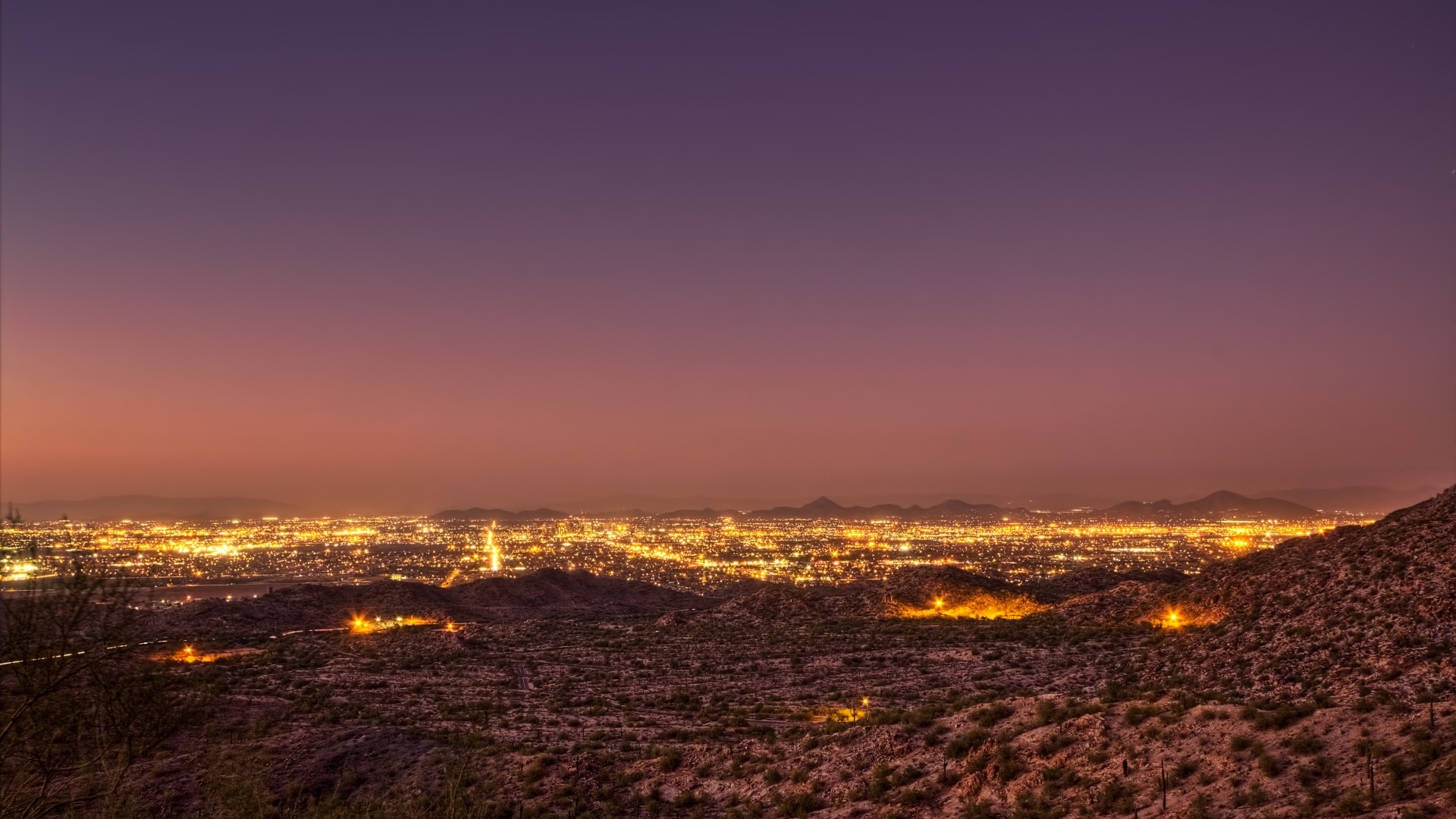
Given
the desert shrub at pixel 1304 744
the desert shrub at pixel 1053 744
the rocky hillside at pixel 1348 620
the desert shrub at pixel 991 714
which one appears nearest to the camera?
the desert shrub at pixel 1304 744

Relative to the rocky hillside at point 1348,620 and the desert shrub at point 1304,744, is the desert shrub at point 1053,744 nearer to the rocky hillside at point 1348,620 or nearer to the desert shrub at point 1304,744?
the desert shrub at point 1304,744

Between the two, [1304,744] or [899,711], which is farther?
[899,711]

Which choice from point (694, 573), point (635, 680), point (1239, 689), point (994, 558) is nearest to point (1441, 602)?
point (1239, 689)

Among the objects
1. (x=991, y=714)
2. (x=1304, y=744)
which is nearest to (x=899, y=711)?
(x=991, y=714)

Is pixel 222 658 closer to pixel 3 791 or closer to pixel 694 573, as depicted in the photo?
pixel 3 791

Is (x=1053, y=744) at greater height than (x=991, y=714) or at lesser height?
greater

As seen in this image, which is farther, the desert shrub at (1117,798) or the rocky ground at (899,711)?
the rocky ground at (899,711)

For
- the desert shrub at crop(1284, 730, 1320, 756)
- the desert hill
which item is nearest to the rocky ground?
the desert shrub at crop(1284, 730, 1320, 756)

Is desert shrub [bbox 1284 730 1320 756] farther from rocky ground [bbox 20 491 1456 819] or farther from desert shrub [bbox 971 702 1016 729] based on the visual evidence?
desert shrub [bbox 971 702 1016 729]

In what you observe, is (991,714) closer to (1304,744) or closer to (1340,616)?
(1304,744)

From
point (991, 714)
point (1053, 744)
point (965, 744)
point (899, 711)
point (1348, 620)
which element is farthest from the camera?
point (1348, 620)

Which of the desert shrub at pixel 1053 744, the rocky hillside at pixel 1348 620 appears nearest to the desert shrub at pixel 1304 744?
the desert shrub at pixel 1053 744
